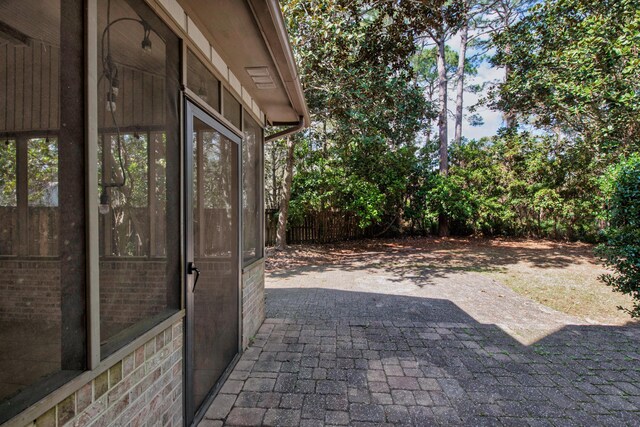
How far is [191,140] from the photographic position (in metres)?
1.90

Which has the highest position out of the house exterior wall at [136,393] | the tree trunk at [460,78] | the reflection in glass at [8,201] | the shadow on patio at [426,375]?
the tree trunk at [460,78]

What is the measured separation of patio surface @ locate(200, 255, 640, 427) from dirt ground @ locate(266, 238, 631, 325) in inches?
25.6

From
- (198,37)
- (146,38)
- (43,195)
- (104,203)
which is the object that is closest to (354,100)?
(198,37)

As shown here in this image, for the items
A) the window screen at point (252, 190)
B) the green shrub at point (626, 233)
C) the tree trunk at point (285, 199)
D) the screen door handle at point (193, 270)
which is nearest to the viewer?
the screen door handle at point (193, 270)

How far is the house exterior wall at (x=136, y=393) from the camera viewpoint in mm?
1070

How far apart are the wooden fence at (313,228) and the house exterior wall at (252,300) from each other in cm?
615

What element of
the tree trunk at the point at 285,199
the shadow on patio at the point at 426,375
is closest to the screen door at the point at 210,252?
the shadow on patio at the point at 426,375

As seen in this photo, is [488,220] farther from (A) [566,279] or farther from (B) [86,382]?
(B) [86,382]

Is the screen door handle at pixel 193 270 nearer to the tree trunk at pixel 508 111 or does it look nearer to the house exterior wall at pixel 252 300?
the house exterior wall at pixel 252 300

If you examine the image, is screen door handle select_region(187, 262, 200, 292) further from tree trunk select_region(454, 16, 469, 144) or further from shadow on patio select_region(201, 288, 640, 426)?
tree trunk select_region(454, 16, 469, 144)

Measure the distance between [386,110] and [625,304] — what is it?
5.60 metres

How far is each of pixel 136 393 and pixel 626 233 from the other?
5.20 meters

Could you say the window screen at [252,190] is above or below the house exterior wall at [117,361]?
above

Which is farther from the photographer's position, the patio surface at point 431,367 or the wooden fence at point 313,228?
the wooden fence at point 313,228
